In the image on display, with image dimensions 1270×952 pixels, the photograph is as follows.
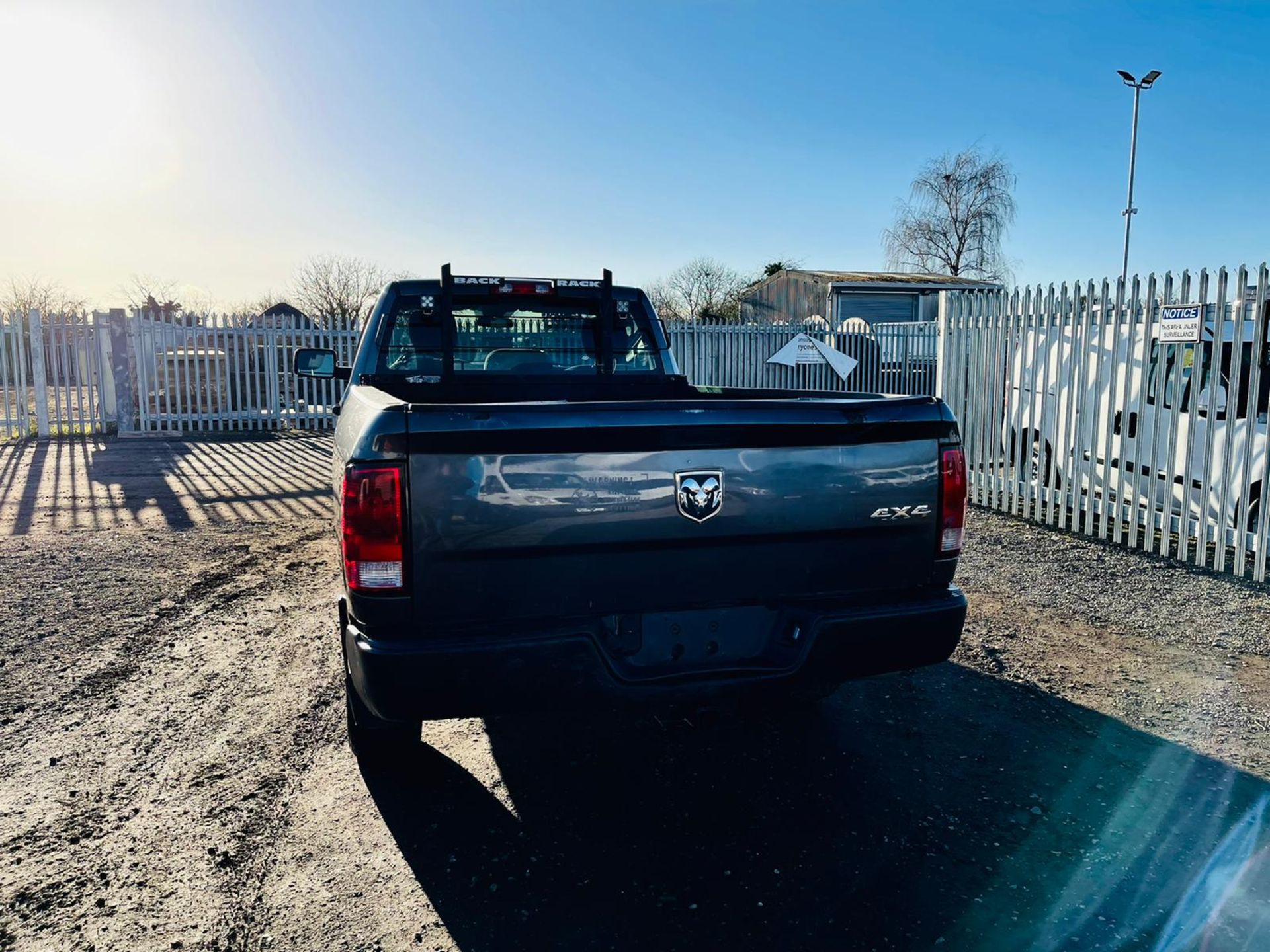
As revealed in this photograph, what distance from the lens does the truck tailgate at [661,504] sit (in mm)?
2393

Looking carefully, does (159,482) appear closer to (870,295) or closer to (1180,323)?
(1180,323)

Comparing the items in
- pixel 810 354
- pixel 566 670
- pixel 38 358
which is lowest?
pixel 566 670

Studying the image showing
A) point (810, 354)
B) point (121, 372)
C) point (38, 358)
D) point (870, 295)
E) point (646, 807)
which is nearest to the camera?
point (646, 807)

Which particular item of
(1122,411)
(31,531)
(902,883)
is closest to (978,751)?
(902,883)

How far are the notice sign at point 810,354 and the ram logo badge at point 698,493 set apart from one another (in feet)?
53.0

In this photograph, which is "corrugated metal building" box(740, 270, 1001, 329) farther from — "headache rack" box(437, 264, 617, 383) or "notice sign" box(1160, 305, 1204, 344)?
"headache rack" box(437, 264, 617, 383)

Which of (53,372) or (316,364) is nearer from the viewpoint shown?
(316,364)

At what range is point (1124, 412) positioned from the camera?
7230 mm

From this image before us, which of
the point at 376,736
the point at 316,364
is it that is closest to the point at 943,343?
the point at 316,364

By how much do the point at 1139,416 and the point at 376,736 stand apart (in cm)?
655

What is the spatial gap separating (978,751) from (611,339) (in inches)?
118

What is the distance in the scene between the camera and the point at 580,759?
3504 mm

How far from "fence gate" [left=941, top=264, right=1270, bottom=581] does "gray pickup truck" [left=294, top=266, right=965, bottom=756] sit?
454 cm

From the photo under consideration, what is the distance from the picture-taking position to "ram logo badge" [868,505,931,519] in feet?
9.28
